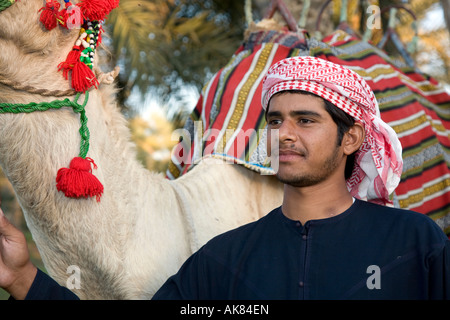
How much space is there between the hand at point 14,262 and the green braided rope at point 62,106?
1.25 feet

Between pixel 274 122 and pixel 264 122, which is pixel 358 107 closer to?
pixel 274 122

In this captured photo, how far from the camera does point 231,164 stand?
275 centimetres

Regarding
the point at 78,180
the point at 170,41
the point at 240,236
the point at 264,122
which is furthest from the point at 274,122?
the point at 170,41

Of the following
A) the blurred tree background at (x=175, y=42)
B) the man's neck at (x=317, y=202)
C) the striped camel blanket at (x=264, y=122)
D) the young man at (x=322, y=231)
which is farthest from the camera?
the blurred tree background at (x=175, y=42)

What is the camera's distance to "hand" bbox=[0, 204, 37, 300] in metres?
1.83

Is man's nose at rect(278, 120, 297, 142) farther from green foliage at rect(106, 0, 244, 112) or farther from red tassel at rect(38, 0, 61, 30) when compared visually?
green foliage at rect(106, 0, 244, 112)

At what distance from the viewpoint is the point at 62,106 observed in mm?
2100

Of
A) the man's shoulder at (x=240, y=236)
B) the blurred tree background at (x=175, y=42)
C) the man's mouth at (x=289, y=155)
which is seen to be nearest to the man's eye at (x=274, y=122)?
the man's mouth at (x=289, y=155)

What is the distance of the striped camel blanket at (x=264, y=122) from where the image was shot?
2914mm

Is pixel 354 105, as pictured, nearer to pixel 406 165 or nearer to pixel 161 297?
pixel 161 297

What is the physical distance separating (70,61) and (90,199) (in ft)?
1.64

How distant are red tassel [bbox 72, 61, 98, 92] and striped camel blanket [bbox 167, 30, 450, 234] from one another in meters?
0.80

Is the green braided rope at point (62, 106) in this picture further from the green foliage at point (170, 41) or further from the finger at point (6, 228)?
the green foliage at point (170, 41)


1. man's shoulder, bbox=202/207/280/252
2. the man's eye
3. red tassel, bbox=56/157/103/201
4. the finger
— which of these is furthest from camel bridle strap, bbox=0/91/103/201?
the man's eye
